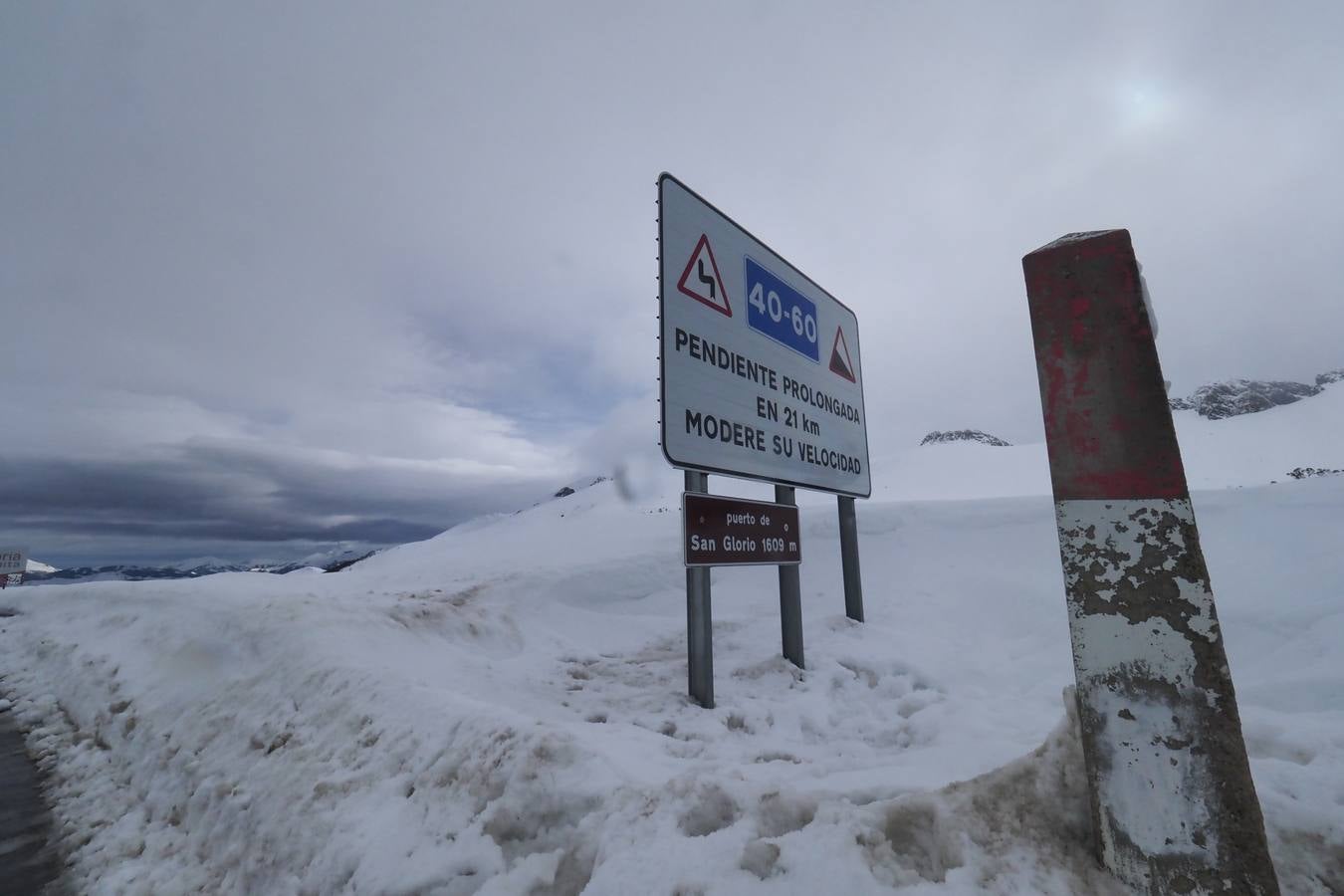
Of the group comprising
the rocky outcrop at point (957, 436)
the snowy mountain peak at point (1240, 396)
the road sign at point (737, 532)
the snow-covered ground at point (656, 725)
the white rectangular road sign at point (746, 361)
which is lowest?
the snow-covered ground at point (656, 725)

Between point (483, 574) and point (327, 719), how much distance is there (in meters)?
6.30

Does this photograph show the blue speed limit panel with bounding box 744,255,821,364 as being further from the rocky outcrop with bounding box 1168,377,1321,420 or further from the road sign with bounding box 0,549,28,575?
the rocky outcrop with bounding box 1168,377,1321,420

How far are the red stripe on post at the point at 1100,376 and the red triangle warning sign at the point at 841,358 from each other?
5.06 m

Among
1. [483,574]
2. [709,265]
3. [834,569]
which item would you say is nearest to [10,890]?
[709,265]

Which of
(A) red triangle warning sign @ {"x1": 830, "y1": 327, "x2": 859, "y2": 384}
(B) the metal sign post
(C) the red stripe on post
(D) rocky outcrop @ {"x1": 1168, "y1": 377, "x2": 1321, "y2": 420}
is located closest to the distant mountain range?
(D) rocky outcrop @ {"x1": 1168, "y1": 377, "x2": 1321, "y2": 420}

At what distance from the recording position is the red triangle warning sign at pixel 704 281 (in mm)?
5203

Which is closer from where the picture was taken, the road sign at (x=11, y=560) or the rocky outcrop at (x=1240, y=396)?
the road sign at (x=11, y=560)

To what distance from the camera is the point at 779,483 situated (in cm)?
594

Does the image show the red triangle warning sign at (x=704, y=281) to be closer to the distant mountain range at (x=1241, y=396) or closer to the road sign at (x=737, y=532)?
the road sign at (x=737, y=532)

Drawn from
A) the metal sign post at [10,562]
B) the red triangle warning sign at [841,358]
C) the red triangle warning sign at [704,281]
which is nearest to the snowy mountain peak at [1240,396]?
the red triangle warning sign at [841,358]

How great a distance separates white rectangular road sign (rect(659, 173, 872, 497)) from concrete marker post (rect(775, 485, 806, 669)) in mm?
996

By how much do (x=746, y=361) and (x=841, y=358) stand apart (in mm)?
2391

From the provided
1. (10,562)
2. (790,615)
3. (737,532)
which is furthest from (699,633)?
(10,562)

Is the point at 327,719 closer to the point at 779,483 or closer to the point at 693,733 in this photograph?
the point at 693,733
